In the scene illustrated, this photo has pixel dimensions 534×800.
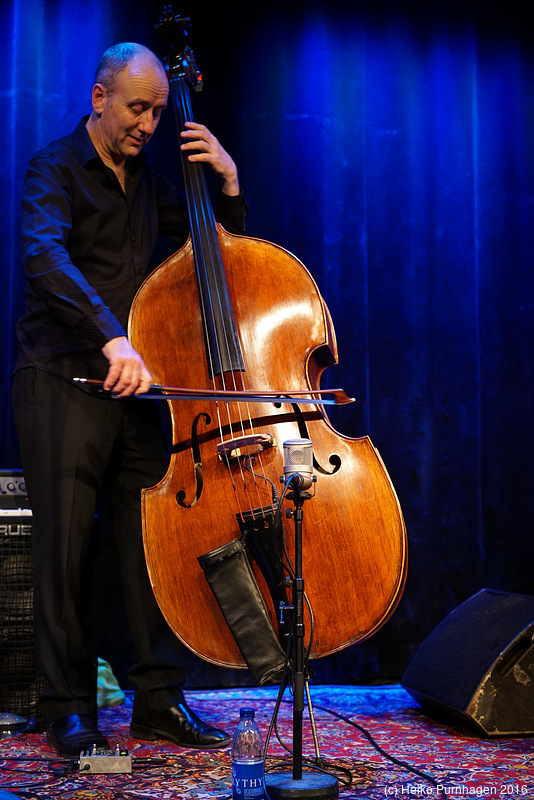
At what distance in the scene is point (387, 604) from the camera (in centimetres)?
173

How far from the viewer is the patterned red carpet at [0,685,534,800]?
1.69 meters

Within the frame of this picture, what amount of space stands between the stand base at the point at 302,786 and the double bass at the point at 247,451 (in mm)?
239

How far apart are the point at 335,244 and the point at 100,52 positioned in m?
1.01

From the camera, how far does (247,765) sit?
4.97 ft

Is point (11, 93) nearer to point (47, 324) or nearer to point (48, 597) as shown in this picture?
point (47, 324)

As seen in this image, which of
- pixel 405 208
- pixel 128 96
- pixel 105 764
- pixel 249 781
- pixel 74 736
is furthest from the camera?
pixel 405 208

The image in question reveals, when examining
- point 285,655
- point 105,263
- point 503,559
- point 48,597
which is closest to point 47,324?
point 105,263

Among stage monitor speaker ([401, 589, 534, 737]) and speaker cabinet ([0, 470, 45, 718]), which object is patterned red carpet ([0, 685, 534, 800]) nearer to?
stage monitor speaker ([401, 589, 534, 737])

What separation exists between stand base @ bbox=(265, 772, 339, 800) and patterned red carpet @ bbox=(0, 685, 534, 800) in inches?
4.0

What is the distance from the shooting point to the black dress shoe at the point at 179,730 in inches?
78.9

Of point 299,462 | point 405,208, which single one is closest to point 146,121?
point 299,462

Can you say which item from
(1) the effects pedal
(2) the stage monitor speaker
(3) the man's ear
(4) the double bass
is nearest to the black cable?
(2) the stage monitor speaker

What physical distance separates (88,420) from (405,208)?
150 cm

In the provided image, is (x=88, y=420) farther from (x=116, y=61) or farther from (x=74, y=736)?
(x=116, y=61)
